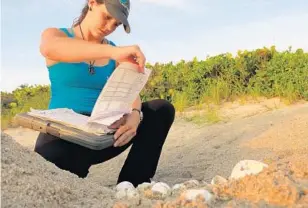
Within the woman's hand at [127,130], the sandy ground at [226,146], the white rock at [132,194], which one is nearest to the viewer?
the white rock at [132,194]

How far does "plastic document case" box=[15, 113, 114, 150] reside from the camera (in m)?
3.14

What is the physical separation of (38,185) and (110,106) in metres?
0.93

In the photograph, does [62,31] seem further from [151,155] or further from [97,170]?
[97,170]

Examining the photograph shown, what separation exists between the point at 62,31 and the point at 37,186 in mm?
1409

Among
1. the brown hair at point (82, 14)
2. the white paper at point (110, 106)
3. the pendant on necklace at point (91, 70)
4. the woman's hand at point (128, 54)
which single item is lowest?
the white paper at point (110, 106)

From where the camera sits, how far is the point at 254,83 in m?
7.02

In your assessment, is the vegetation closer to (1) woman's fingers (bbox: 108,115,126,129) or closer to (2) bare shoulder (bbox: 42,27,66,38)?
(1) woman's fingers (bbox: 108,115,126,129)

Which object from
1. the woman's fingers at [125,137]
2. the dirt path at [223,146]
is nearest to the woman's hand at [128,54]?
the woman's fingers at [125,137]

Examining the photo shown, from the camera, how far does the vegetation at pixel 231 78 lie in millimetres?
6684

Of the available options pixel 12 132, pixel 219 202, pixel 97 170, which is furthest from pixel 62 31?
pixel 12 132

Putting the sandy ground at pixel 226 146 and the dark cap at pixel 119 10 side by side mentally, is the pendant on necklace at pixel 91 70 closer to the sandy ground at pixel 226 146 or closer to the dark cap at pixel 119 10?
the dark cap at pixel 119 10

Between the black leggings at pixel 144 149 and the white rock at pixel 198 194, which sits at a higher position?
the white rock at pixel 198 194

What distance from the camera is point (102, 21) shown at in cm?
332

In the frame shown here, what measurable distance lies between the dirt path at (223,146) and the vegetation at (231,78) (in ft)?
1.44
